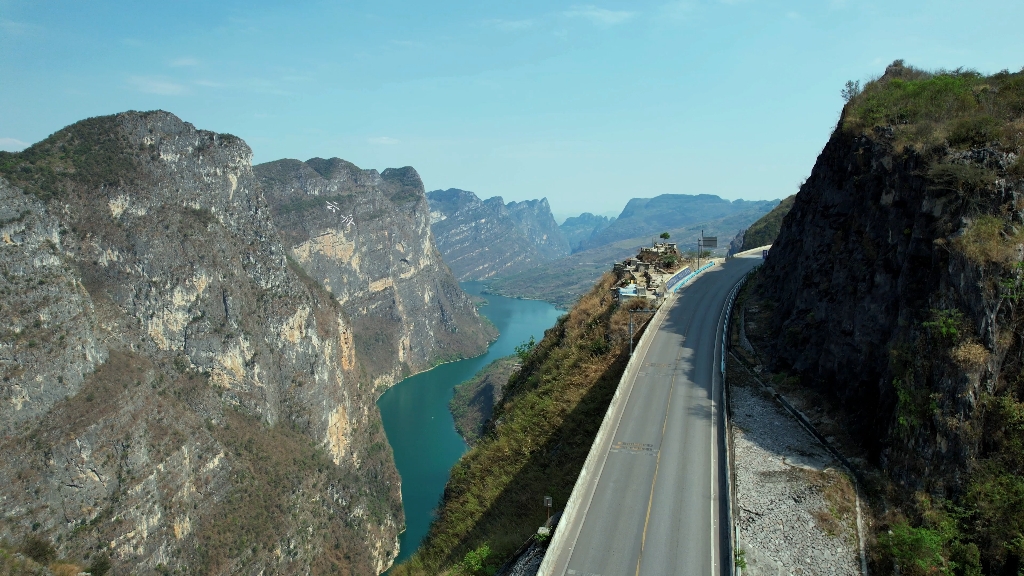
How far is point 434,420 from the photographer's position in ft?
500

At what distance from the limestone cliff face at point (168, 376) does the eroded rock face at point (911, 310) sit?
79363 millimetres

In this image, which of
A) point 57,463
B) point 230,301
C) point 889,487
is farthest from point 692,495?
point 230,301

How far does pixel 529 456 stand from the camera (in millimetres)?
26828

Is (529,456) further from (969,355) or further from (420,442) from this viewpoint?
(420,442)

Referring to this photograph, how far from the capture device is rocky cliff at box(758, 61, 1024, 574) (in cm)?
1598

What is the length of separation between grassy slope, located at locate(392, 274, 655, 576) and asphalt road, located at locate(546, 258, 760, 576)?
94.2 inches

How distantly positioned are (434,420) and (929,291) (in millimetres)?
142711

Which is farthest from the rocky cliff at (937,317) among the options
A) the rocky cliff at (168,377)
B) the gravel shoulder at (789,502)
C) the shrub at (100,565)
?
the rocky cliff at (168,377)

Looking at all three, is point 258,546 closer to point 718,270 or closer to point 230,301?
point 230,301

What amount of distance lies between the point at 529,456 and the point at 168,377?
8786 centimetres

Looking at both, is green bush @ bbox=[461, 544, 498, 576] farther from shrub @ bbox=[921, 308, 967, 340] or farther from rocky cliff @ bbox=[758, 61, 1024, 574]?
shrub @ bbox=[921, 308, 967, 340]

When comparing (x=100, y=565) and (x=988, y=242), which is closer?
(x=988, y=242)

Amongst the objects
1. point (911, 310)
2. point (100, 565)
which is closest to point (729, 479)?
point (911, 310)

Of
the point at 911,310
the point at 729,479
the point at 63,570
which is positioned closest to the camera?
the point at 911,310
